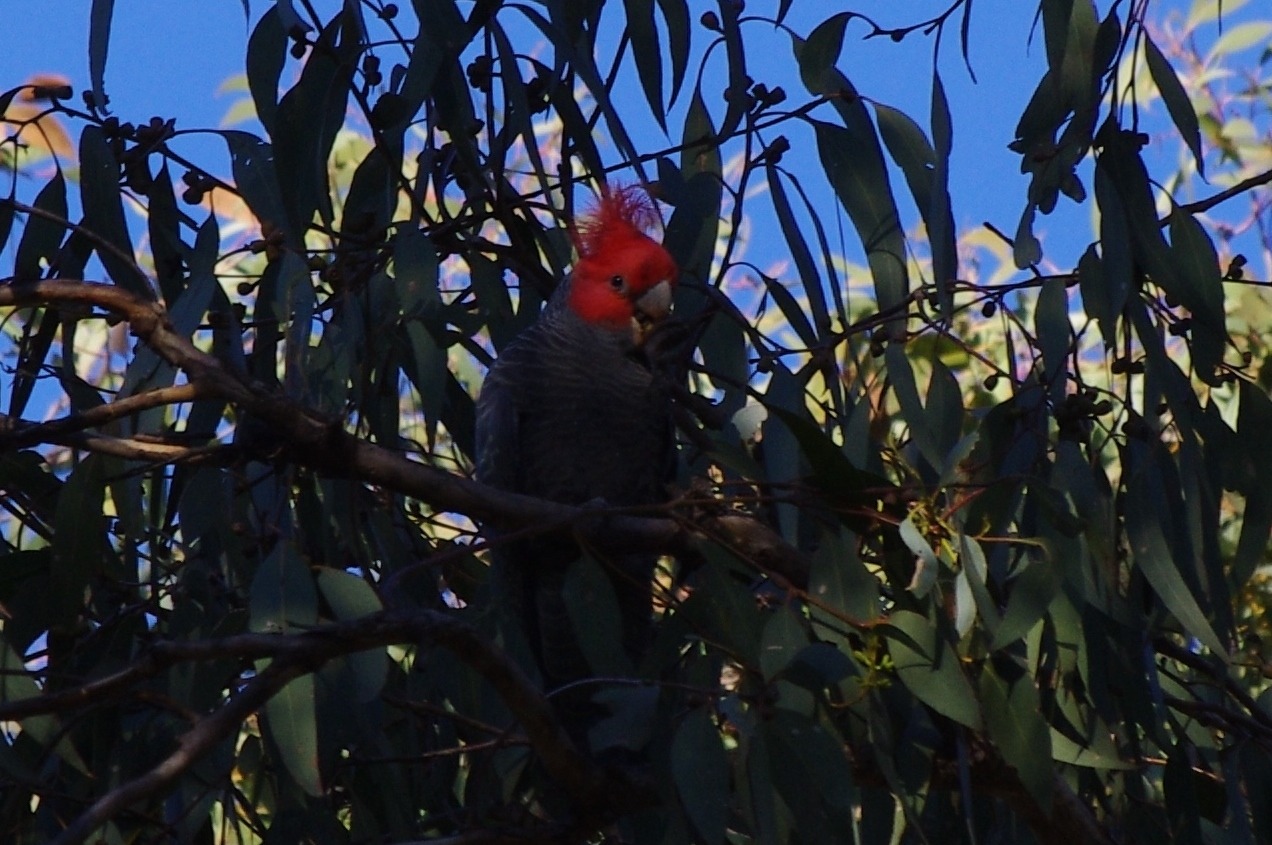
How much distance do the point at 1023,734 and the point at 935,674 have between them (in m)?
A: 0.11

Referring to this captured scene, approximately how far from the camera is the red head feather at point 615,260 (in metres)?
2.42

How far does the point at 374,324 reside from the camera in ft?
5.84

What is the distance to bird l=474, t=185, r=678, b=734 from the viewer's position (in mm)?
2334

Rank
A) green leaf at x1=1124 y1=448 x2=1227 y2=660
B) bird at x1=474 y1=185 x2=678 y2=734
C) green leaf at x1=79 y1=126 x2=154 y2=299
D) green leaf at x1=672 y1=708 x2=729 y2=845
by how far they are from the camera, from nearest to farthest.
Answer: green leaf at x1=672 y1=708 x2=729 y2=845 < green leaf at x1=1124 y1=448 x2=1227 y2=660 < green leaf at x1=79 y1=126 x2=154 y2=299 < bird at x1=474 y1=185 x2=678 y2=734

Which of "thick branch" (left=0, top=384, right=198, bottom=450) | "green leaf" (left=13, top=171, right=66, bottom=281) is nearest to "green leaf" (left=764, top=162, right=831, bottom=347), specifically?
"thick branch" (left=0, top=384, right=198, bottom=450)

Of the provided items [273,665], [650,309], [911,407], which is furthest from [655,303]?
[273,665]

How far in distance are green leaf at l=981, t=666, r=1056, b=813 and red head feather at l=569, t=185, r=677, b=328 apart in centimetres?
97

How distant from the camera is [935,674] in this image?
1476mm

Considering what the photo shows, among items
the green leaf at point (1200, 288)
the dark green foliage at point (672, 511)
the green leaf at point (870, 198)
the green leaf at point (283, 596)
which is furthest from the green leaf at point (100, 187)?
the green leaf at point (1200, 288)

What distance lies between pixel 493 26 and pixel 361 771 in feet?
2.97

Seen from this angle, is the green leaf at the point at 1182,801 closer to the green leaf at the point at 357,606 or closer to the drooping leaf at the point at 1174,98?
the drooping leaf at the point at 1174,98

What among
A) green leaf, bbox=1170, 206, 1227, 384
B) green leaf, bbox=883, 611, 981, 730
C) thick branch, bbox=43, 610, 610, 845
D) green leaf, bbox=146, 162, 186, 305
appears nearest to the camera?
thick branch, bbox=43, 610, 610, 845

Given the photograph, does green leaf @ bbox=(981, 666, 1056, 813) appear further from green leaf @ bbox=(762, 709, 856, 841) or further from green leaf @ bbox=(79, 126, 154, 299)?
green leaf @ bbox=(79, 126, 154, 299)

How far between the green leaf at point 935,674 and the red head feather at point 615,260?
955 millimetres
